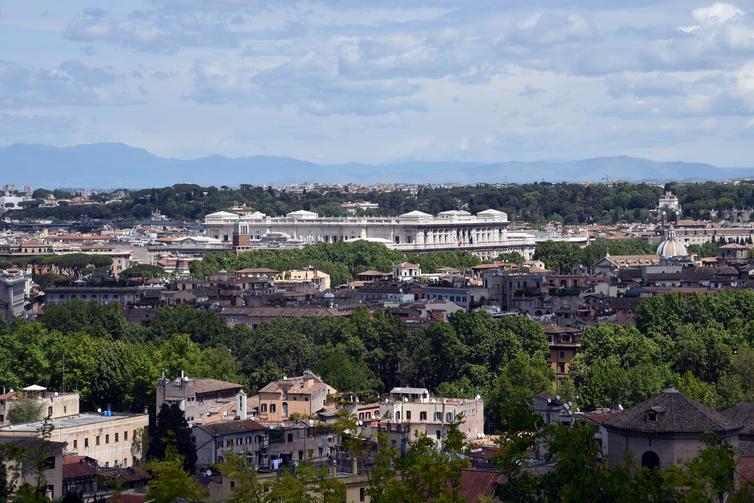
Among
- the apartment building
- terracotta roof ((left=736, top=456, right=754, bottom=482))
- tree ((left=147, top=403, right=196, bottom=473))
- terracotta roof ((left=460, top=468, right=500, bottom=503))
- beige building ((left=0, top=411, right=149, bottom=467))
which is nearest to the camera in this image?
terracotta roof ((left=736, top=456, right=754, bottom=482))

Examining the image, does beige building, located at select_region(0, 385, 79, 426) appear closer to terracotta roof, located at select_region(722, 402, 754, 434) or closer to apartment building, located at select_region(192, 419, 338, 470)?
apartment building, located at select_region(192, 419, 338, 470)

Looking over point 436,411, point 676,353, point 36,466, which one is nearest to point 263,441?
point 436,411

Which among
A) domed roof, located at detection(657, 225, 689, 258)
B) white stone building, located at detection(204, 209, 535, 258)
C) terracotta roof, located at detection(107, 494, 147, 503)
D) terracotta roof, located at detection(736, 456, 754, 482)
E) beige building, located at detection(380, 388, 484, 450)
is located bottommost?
white stone building, located at detection(204, 209, 535, 258)

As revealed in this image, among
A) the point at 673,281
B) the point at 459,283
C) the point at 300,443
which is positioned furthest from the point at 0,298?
the point at 300,443

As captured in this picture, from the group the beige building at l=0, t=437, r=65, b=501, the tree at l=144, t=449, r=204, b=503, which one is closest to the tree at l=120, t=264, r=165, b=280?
the beige building at l=0, t=437, r=65, b=501

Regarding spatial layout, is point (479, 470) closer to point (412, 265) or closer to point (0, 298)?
point (0, 298)
